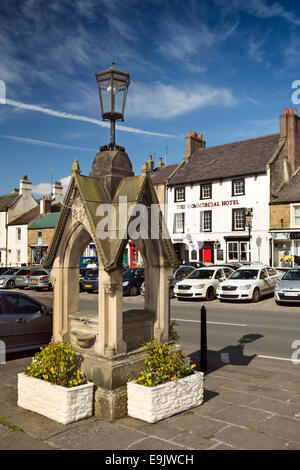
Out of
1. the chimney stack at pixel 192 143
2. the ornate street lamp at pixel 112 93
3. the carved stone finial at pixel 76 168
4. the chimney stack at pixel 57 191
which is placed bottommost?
the carved stone finial at pixel 76 168

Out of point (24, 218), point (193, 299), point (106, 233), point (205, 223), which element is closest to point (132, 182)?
point (106, 233)

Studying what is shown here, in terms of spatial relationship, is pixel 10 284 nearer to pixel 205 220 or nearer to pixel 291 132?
pixel 205 220

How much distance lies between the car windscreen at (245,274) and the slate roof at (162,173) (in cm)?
2102

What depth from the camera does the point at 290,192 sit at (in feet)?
111

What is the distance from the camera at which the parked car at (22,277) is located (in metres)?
29.9

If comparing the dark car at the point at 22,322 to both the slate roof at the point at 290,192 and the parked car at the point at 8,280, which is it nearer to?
the parked car at the point at 8,280

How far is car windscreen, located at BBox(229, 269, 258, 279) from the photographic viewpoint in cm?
2102

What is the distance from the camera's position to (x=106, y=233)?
5.83 metres

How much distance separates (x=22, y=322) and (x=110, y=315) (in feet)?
13.6

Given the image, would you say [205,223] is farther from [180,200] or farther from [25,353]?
[25,353]

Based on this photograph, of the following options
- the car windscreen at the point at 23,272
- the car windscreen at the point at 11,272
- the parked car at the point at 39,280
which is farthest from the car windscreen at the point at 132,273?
the car windscreen at the point at 11,272

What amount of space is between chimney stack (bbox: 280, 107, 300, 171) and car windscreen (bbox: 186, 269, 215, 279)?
17868 millimetres

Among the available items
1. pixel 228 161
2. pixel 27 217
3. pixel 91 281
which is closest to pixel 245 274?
pixel 91 281

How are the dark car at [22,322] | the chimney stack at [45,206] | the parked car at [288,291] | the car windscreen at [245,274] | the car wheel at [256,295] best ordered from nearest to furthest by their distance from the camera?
the dark car at [22,322], the parked car at [288,291], the car wheel at [256,295], the car windscreen at [245,274], the chimney stack at [45,206]
